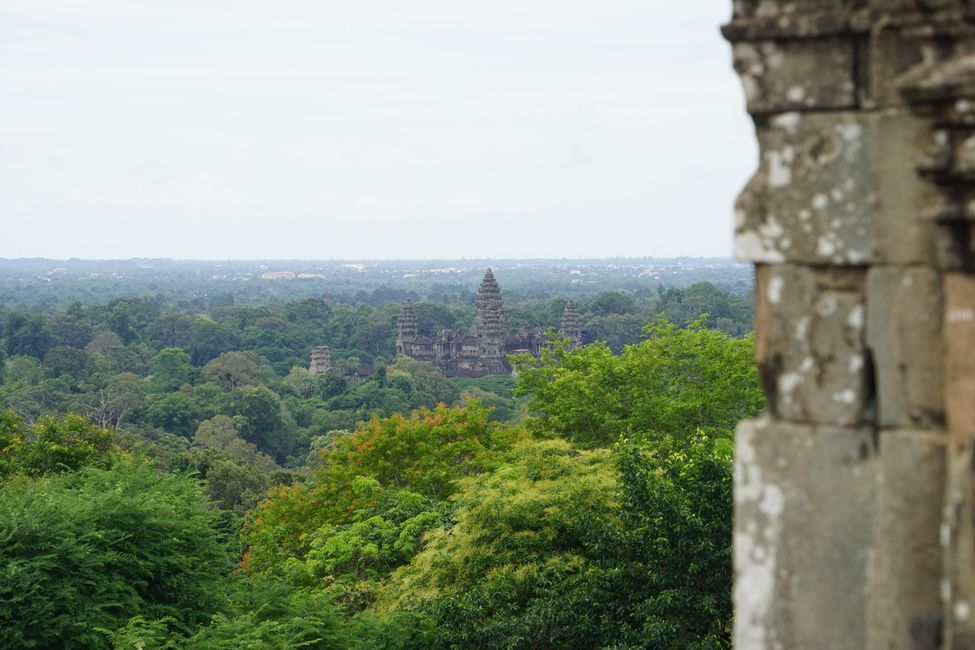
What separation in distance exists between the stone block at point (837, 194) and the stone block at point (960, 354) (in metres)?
0.13

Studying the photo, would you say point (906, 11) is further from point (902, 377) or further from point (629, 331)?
point (629, 331)

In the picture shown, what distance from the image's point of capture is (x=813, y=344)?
9.77 ft

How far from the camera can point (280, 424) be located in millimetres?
59156

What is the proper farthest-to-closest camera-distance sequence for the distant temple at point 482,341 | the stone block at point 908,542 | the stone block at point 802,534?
the distant temple at point 482,341 → the stone block at point 802,534 → the stone block at point 908,542

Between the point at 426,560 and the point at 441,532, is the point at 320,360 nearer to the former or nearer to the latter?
the point at 441,532

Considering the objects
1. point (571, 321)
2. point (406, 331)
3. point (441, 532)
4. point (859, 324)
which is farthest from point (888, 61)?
point (406, 331)

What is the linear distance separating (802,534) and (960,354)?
2.21 feet

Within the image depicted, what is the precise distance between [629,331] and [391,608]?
9330 cm

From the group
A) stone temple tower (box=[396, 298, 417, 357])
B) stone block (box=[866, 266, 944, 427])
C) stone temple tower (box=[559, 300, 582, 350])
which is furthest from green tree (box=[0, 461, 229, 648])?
stone temple tower (box=[396, 298, 417, 357])

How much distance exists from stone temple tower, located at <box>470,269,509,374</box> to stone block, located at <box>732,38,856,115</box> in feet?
293

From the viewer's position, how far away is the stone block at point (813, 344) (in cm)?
292

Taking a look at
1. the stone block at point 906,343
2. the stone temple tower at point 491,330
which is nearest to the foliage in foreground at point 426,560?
the stone block at point 906,343

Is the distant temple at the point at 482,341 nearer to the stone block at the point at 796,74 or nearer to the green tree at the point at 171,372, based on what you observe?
the green tree at the point at 171,372

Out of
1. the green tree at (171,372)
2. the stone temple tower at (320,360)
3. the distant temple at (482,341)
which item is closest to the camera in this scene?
the green tree at (171,372)
